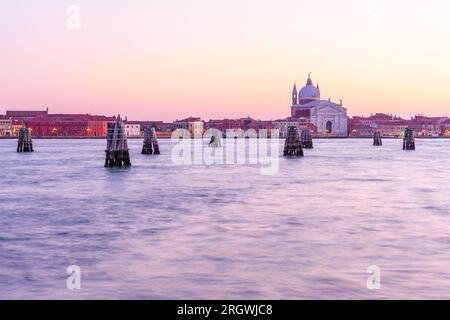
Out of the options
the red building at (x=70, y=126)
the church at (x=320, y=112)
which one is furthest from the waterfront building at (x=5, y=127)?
the church at (x=320, y=112)

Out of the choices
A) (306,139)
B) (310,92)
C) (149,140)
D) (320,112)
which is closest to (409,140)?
(306,139)

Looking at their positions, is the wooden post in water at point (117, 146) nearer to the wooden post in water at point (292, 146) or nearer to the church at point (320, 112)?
the wooden post in water at point (292, 146)

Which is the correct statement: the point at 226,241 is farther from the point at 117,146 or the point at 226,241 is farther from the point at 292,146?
the point at 292,146

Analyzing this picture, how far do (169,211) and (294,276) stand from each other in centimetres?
1082

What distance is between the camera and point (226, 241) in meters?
14.4

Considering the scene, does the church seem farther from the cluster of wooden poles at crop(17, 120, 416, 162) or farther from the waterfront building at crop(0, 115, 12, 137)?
the cluster of wooden poles at crop(17, 120, 416, 162)

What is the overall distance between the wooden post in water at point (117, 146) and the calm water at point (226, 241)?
6.69 m

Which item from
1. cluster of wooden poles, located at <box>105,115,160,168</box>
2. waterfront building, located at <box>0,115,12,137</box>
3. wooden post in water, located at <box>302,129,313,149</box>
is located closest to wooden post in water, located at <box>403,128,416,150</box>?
wooden post in water, located at <box>302,129,313,149</box>

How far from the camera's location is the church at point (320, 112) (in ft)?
607

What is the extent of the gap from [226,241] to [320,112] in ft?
565

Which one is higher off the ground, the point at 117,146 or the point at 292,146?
the point at 117,146

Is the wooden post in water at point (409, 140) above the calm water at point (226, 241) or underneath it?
above

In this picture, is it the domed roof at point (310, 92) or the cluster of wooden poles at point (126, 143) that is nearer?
the cluster of wooden poles at point (126, 143)
